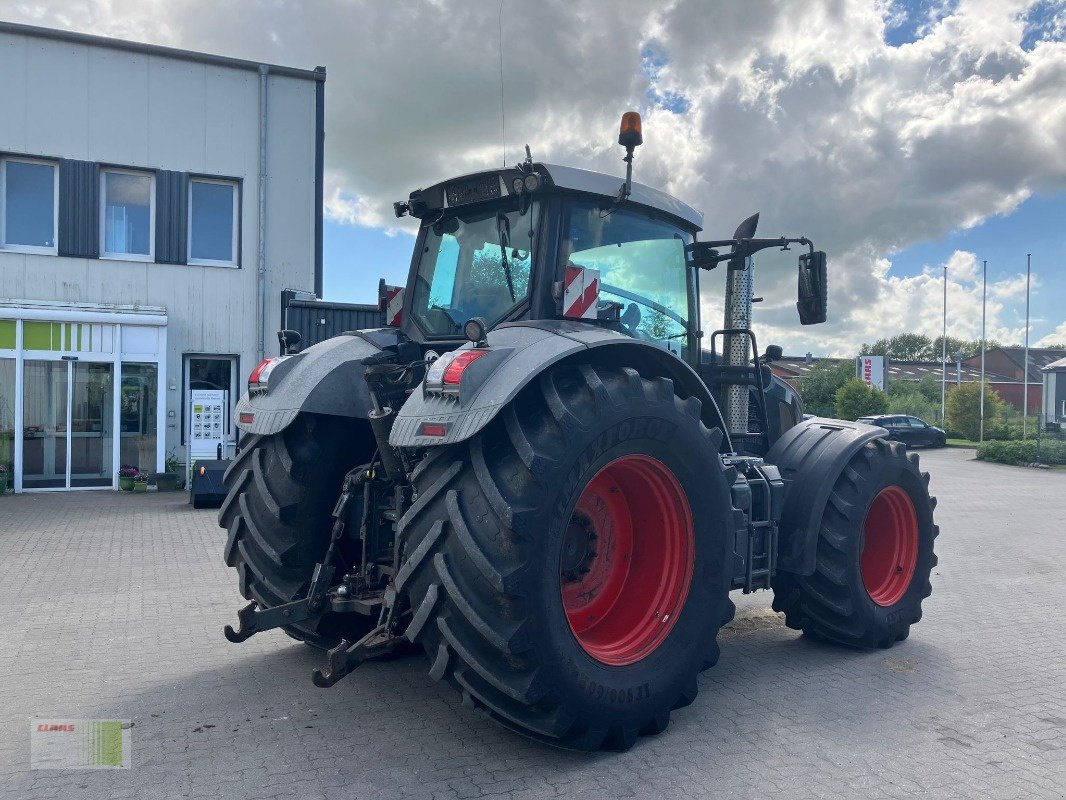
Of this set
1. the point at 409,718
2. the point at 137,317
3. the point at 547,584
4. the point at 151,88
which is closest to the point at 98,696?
the point at 409,718

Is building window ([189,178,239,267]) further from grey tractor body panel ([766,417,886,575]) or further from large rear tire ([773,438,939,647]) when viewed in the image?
large rear tire ([773,438,939,647])

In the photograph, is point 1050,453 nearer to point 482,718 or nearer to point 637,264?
point 637,264

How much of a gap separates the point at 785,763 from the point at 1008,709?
1.53 m

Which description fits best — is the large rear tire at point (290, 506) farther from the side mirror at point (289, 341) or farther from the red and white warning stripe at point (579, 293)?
the red and white warning stripe at point (579, 293)

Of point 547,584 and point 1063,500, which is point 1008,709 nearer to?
point 547,584

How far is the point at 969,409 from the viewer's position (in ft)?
125

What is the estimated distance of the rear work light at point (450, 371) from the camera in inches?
135

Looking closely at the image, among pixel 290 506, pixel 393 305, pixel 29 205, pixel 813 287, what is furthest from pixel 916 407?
pixel 290 506

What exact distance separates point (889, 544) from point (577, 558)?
271cm

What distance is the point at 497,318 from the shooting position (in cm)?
448

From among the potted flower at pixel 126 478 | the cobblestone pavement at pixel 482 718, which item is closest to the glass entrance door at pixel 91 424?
the potted flower at pixel 126 478

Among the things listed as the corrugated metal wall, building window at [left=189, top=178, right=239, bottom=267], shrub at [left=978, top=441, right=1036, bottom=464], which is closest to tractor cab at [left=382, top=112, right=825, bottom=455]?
the corrugated metal wall

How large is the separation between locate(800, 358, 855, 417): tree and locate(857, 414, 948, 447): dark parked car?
851 cm

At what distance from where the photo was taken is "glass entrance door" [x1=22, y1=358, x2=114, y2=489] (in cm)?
1478
